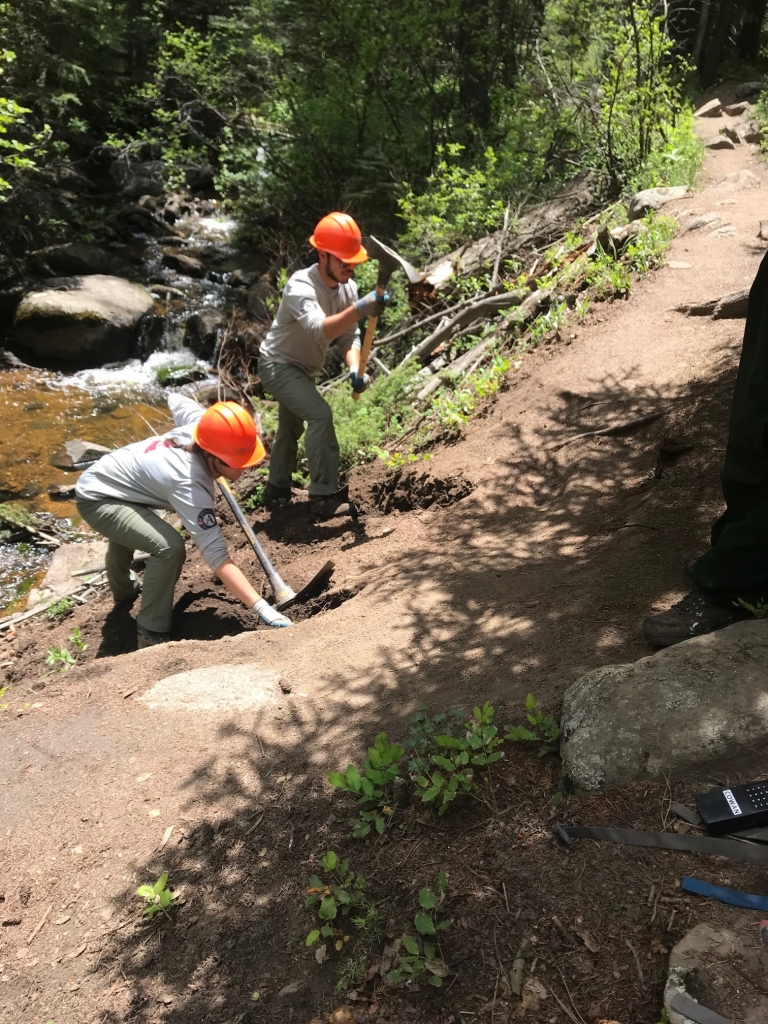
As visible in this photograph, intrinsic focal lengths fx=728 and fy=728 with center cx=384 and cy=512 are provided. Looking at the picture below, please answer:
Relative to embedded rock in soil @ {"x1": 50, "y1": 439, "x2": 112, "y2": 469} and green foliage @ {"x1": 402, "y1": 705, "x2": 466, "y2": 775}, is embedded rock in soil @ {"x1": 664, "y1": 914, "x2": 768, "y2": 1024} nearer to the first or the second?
green foliage @ {"x1": 402, "y1": 705, "x2": 466, "y2": 775}

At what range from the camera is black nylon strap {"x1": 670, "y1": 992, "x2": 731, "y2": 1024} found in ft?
5.02

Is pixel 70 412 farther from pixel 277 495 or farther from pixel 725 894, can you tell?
pixel 725 894

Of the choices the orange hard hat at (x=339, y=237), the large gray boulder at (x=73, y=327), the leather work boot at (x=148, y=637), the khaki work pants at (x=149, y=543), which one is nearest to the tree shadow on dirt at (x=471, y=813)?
the khaki work pants at (x=149, y=543)

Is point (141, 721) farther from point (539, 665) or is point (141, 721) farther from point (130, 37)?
point (130, 37)

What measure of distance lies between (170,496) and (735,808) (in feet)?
11.2

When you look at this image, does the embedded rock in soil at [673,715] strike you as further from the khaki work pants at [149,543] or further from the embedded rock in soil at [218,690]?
the khaki work pants at [149,543]

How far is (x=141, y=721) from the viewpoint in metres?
3.19

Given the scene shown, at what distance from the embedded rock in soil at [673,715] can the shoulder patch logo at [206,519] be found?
96.7 inches

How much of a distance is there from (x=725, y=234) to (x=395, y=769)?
682 centimetres

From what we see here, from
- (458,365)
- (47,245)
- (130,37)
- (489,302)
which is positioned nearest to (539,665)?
(458,365)

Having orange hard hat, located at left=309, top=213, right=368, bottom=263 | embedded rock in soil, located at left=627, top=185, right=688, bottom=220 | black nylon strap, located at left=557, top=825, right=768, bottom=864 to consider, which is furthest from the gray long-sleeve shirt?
black nylon strap, located at left=557, top=825, right=768, bottom=864

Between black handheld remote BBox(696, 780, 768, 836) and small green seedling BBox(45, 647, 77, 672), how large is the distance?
370cm

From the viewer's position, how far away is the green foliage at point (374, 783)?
2.35 meters

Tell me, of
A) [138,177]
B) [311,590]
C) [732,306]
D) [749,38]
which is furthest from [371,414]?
[749,38]
